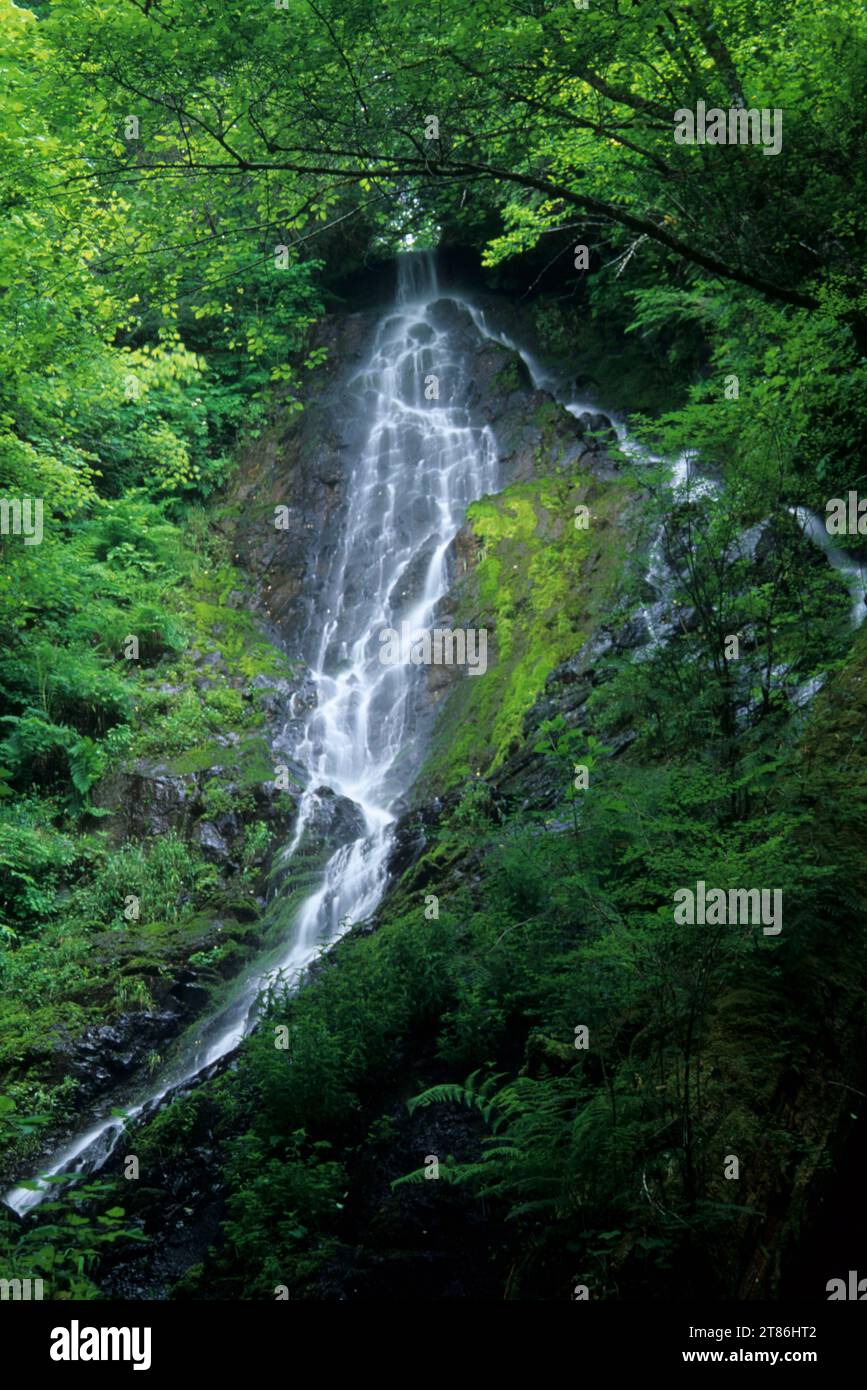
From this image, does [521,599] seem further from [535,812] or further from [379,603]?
[535,812]

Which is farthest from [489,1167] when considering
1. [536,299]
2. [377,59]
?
[536,299]

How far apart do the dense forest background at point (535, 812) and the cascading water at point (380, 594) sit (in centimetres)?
87

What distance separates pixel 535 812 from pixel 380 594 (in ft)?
31.8

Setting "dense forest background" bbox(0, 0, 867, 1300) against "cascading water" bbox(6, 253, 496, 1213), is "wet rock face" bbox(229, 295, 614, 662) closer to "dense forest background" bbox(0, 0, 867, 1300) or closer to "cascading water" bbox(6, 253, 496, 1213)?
"cascading water" bbox(6, 253, 496, 1213)

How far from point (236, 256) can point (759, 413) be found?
3.80m

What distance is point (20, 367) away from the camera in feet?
36.8

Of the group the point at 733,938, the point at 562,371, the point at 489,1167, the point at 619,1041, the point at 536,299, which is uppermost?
the point at 536,299

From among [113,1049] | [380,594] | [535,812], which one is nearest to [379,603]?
[380,594]

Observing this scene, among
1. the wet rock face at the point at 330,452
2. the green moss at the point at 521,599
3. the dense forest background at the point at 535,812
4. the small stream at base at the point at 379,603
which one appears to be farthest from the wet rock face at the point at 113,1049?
the wet rock face at the point at 330,452

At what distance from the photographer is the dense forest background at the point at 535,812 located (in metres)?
3.87

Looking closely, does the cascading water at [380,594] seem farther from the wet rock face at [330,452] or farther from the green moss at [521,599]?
the green moss at [521,599]

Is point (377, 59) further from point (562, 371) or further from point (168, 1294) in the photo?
point (562, 371)

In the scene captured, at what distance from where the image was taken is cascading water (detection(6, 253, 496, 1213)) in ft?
37.4
